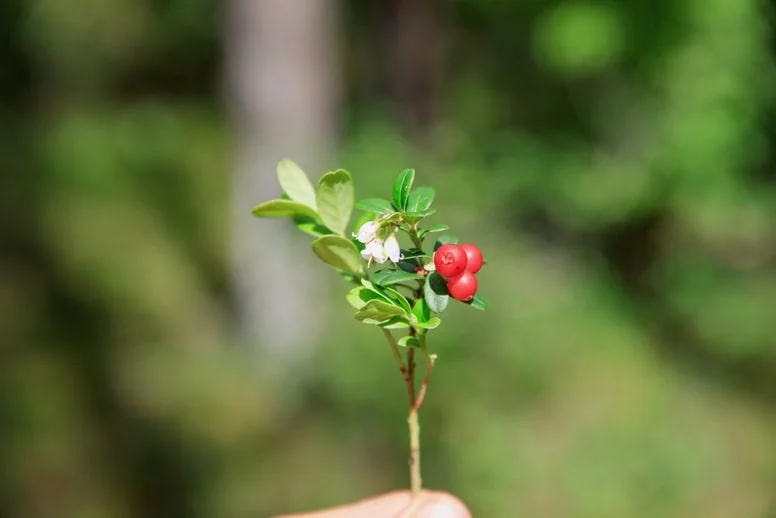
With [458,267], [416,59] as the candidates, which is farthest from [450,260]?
[416,59]

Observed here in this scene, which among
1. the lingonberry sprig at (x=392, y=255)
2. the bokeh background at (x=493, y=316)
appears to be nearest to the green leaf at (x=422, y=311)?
the lingonberry sprig at (x=392, y=255)

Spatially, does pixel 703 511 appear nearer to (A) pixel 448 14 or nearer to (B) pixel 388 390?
(B) pixel 388 390

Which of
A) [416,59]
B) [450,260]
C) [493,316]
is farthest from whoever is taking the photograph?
[416,59]

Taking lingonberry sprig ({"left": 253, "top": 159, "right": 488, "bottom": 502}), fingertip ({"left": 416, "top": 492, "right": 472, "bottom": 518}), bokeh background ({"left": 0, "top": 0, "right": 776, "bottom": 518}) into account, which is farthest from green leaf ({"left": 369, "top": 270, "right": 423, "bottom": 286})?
bokeh background ({"left": 0, "top": 0, "right": 776, "bottom": 518})

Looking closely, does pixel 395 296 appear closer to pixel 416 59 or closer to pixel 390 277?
pixel 390 277

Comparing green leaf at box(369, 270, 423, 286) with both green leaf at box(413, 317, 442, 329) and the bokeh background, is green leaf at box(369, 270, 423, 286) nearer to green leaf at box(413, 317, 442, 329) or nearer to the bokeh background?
green leaf at box(413, 317, 442, 329)

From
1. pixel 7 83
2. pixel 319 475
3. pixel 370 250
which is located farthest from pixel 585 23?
pixel 7 83
